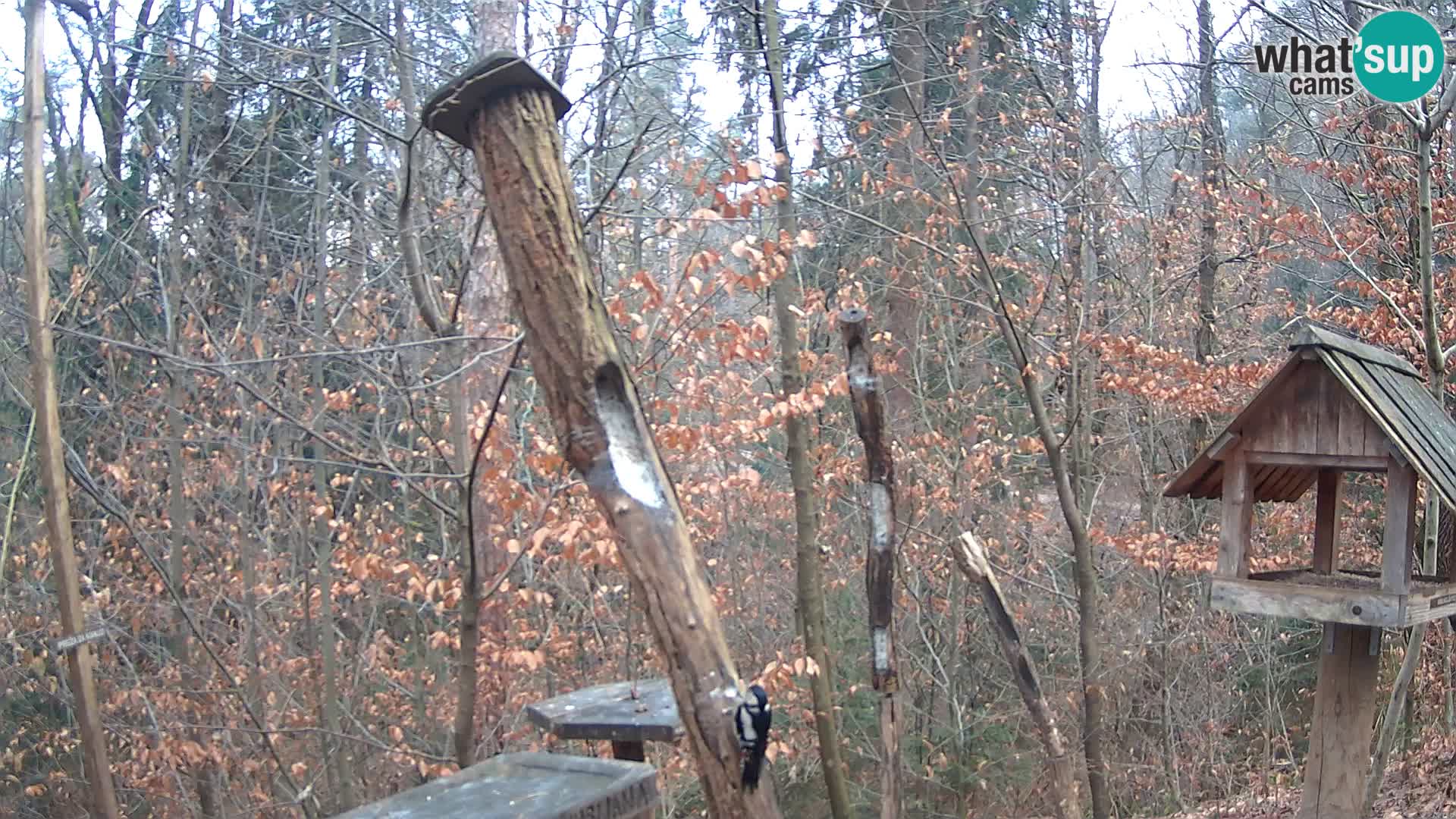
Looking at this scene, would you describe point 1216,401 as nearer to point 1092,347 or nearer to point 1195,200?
point 1092,347

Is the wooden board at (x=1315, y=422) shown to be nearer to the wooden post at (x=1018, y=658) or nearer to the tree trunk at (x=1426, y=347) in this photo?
the tree trunk at (x=1426, y=347)

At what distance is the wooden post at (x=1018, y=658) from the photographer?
577 centimetres

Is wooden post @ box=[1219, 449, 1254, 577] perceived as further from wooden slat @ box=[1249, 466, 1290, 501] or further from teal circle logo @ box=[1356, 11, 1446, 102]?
teal circle logo @ box=[1356, 11, 1446, 102]

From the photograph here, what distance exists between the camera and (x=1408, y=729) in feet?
30.2

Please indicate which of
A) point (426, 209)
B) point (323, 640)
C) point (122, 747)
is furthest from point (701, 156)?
point (122, 747)

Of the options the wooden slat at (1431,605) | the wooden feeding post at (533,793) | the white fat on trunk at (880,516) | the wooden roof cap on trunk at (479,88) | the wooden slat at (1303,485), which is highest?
the wooden roof cap on trunk at (479,88)

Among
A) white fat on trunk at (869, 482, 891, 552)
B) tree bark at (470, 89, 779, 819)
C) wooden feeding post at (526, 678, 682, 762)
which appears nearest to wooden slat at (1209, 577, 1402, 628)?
white fat on trunk at (869, 482, 891, 552)

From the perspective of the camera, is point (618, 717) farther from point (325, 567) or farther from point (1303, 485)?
point (325, 567)

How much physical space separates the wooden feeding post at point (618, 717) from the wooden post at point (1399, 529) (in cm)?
252

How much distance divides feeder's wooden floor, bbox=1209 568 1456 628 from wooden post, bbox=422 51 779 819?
1.96 meters

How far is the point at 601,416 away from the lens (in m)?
3.20

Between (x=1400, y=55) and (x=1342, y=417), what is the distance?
9.87 feet

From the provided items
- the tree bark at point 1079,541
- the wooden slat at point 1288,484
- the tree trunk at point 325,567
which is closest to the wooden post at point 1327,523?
the wooden slat at point 1288,484

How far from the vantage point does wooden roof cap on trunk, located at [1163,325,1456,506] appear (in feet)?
12.4
